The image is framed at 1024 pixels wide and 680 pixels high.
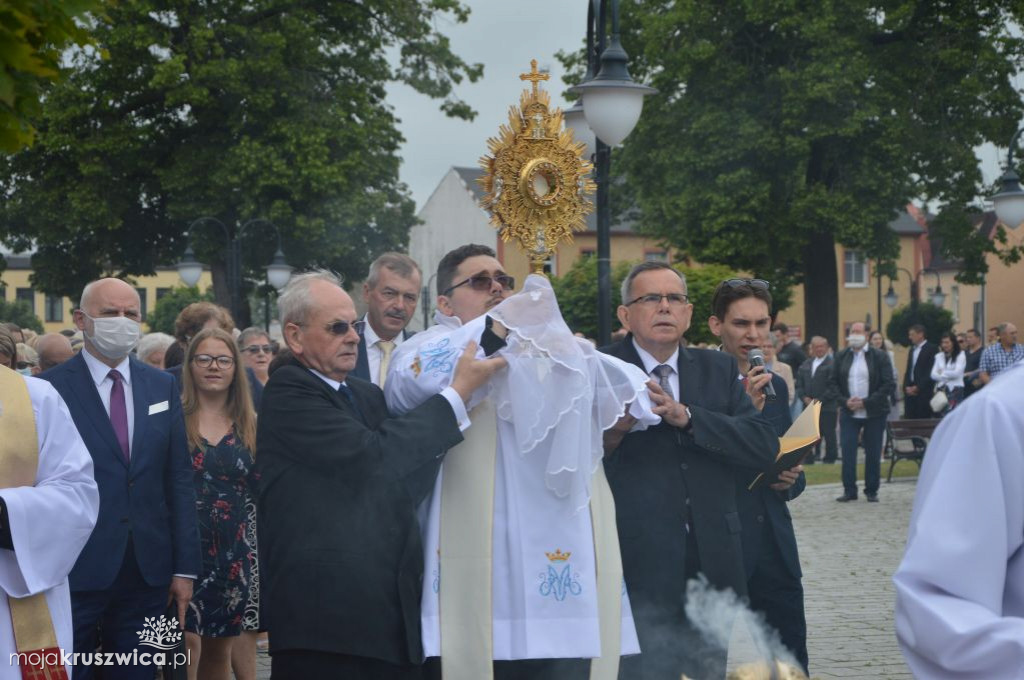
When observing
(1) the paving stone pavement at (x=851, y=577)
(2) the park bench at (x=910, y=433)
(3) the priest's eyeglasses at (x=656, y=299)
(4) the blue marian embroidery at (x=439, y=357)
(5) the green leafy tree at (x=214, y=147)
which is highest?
(5) the green leafy tree at (x=214, y=147)

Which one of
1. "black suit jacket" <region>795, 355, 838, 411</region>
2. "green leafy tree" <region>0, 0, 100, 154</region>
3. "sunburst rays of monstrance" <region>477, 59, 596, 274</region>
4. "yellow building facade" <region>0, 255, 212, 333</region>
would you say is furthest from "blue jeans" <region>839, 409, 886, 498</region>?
"yellow building facade" <region>0, 255, 212, 333</region>

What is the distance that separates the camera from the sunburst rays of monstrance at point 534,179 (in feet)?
17.4

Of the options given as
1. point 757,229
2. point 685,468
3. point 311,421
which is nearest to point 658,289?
point 685,468

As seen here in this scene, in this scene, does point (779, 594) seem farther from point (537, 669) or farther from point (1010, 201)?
point (1010, 201)

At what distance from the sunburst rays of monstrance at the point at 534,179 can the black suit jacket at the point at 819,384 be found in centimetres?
1258

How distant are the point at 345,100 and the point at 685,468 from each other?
94.0ft

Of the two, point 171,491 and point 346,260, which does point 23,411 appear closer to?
point 171,491

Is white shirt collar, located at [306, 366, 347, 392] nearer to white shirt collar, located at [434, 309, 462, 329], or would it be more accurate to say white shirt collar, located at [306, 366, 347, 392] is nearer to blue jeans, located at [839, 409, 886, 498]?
white shirt collar, located at [434, 309, 462, 329]

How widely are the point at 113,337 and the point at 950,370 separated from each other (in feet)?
62.2

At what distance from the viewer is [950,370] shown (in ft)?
72.1

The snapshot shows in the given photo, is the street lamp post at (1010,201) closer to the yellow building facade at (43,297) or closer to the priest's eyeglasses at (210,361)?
the priest's eyeglasses at (210,361)

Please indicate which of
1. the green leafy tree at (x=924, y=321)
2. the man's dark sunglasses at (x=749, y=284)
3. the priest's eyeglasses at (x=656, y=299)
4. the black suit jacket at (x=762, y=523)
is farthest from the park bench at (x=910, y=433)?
the green leafy tree at (x=924, y=321)

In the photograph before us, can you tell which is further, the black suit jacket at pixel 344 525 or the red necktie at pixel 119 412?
the red necktie at pixel 119 412

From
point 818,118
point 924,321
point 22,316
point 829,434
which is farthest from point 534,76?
point 22,316
